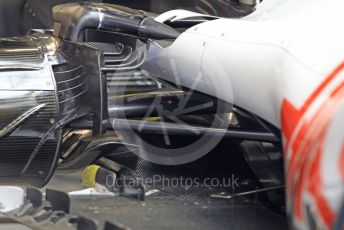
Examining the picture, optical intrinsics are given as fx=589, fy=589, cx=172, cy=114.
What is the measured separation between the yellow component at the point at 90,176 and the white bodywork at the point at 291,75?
396mm

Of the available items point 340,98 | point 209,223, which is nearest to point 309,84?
point 340,98

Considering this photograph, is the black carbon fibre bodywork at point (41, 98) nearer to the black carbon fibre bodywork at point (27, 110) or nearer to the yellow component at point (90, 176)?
the black carbon fibre bodywork at point (27, 110)

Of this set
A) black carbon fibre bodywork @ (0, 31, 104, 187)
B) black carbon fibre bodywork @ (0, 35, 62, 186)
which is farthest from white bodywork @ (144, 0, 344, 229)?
black carbon fibre bodywork @ (0, 35, 62, 186)

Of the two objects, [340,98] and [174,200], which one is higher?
[340,98]

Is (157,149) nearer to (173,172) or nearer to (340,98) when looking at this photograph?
(173,172)

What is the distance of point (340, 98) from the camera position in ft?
3.37

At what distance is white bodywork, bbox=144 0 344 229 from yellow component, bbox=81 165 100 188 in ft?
1.30

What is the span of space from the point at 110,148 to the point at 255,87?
2.24ft

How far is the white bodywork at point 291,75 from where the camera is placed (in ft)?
3.16

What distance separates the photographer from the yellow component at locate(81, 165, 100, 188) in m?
1.97

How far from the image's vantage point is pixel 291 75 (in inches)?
51.6

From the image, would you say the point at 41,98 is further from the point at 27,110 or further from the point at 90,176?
the point at 90,176

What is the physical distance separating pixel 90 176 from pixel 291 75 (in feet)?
3.00

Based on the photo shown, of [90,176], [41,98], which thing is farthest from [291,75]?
[90,176]
